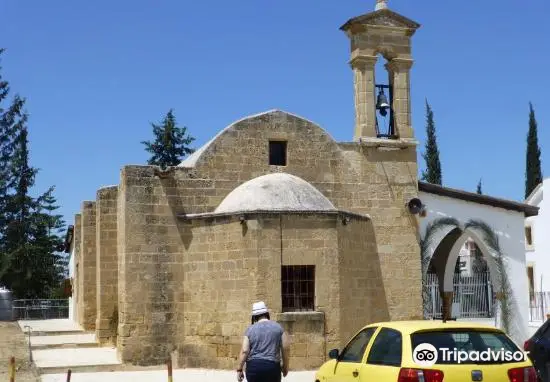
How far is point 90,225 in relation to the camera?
752 inches

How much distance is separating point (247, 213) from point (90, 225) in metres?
7.09

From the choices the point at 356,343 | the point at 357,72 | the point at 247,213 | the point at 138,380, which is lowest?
the point at 138,380

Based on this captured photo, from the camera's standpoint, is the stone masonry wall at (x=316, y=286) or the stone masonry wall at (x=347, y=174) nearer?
the stone masonry wall at (x=316, y=286)

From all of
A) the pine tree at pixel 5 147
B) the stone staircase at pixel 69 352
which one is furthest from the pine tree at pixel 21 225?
the stone staircase at pixel 69 352

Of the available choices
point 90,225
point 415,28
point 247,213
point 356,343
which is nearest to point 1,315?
point 90,225

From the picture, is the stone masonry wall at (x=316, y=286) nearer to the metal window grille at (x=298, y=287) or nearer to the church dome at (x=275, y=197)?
the metal window grille at (x=298, y=287)

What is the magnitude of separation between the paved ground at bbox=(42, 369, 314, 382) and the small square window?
439 cm

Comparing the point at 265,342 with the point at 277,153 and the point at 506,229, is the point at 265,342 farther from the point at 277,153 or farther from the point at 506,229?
the point at 506,229

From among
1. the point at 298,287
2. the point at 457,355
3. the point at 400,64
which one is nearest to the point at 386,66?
the point at 400,64

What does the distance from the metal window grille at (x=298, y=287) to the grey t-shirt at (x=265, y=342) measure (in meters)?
5.96

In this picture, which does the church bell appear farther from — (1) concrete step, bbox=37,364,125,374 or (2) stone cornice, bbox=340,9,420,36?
(1) concrete step, bbox=37,364,125,374

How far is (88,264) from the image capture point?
19094mm

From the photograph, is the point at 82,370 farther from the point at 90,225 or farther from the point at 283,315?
the point at 90,225

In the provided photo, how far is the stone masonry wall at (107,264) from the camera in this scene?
1639cm
